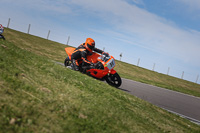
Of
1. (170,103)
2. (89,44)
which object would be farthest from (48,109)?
(170,103)

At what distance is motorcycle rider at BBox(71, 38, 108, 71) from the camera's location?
939 centimetres

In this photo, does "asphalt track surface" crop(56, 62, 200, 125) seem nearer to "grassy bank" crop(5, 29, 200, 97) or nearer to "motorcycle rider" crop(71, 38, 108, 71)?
"motorcycle rider" crop(71, 38, 108, 71)

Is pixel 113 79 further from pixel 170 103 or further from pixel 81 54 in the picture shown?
pixel 170 103

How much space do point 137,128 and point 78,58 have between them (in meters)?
6.36

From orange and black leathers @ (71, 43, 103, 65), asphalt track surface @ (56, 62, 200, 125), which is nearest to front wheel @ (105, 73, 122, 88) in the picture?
asphalt track surface @ (56, 62, 200, 125)

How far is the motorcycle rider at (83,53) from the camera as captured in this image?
9.39m

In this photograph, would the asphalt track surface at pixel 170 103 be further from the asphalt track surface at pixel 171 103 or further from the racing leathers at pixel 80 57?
the racing leathers at pixel 80 57

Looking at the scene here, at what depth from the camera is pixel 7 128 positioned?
7.98 ft

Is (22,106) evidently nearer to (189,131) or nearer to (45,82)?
(45,82)

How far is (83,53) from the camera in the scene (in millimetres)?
9367

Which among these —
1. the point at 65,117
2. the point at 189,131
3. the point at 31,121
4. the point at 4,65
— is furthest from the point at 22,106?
the point at 189,131

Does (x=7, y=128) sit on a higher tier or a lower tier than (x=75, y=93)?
lower

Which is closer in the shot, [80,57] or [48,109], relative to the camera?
[48,109]

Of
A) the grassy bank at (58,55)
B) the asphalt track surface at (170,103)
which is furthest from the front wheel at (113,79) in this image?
the grassy bank at (58,55)
